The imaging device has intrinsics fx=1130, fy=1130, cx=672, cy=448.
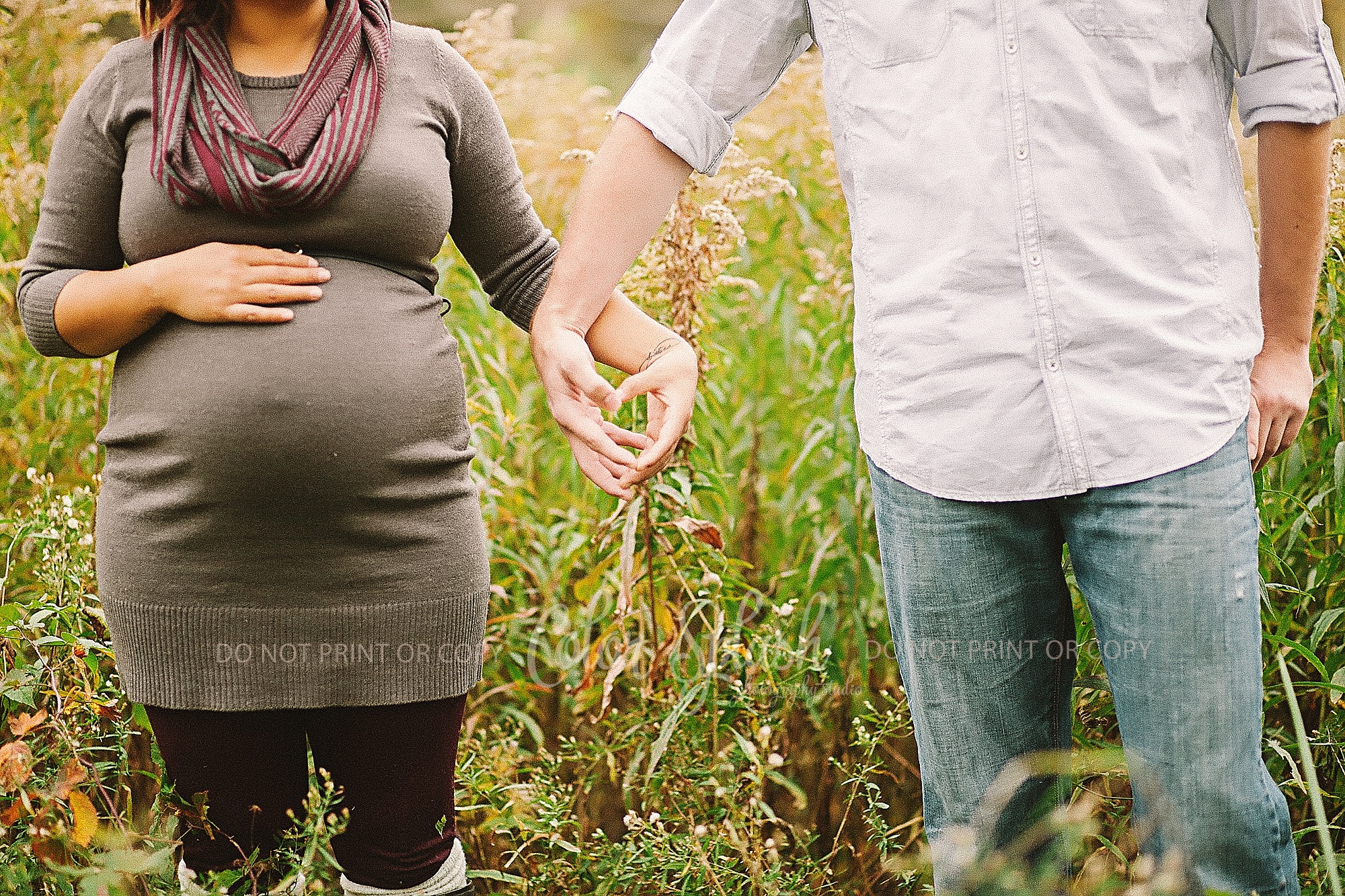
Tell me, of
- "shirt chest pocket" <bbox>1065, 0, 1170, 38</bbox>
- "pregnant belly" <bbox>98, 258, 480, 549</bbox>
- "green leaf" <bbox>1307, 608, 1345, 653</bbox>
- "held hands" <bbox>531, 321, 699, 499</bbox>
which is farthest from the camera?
"green leaf" <bbox>1307, 608, 1345, 653</bbox>

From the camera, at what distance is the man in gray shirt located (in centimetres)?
118

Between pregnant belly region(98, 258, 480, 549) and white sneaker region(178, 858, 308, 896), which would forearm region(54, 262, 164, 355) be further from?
white sneaker region(178, 858, 308, 896)

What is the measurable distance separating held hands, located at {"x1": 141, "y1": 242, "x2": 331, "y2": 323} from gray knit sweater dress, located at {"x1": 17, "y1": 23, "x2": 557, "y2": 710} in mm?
26

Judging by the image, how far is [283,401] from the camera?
1275 millimetres

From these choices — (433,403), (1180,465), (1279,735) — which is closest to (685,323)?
(433,403)

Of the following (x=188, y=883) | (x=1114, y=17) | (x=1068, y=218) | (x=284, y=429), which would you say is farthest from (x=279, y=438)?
(x=1114, y=17)

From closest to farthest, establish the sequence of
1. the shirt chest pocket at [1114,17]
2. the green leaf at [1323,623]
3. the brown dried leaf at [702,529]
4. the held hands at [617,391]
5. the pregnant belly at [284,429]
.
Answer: the shirt chest pocket at [1114,17], the pregnant belly at [284,429], the held hands at [617,391], the green leaf at [1323,623], the brown dried leaf at [702,529]

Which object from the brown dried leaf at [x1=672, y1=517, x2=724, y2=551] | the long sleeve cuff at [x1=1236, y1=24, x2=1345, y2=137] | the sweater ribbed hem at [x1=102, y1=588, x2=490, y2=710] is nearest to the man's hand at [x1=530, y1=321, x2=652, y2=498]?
the sweater ribbed hem at [x1=102, y1=588, x2=490, y2=710]

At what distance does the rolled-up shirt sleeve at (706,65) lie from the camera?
4.48ft

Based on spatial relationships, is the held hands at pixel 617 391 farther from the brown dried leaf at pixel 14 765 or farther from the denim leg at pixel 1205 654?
the brown dried leaf at pixel 14 765

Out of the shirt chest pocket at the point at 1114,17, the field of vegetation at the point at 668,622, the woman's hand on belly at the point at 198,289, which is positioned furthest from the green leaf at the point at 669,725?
the shirt chest pocket at the point at 1114,17

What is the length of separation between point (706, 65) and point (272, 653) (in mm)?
877

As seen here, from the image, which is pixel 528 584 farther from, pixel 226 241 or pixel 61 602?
pixel 226 241

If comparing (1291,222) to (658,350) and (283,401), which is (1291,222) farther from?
(283,401)
